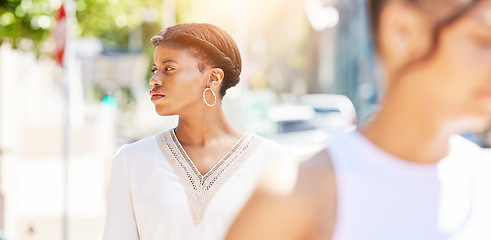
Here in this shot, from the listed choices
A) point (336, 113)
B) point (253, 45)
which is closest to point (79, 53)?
point (336, 113)

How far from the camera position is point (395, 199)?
3.88ft

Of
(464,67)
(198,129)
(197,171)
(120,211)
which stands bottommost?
(120,211)

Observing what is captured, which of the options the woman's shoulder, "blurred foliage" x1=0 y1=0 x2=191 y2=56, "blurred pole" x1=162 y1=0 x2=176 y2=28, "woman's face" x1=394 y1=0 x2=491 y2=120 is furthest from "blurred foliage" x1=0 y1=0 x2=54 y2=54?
"woman's face" x1=394 y1=0 x2=491 y2=120

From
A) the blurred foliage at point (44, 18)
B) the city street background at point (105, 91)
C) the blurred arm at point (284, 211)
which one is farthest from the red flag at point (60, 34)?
the blurred arm at point (284, 211)

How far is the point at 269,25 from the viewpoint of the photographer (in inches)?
1635

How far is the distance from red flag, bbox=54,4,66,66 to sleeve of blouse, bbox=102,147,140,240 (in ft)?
13.2

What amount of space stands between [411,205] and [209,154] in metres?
1.41

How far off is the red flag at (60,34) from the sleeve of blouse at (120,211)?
13.2ft

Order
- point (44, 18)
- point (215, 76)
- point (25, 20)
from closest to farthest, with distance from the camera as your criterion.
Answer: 1. point (215, 76)
2. point (25, 20)
3. point (44, 18)

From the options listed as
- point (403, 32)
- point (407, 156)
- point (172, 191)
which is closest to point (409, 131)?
point (407, 156)

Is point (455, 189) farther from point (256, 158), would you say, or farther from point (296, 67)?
point (296, 67)

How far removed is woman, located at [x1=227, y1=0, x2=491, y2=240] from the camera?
1.10 metres

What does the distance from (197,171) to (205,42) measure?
417 mm

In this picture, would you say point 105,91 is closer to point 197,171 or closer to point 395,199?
point 197,171
